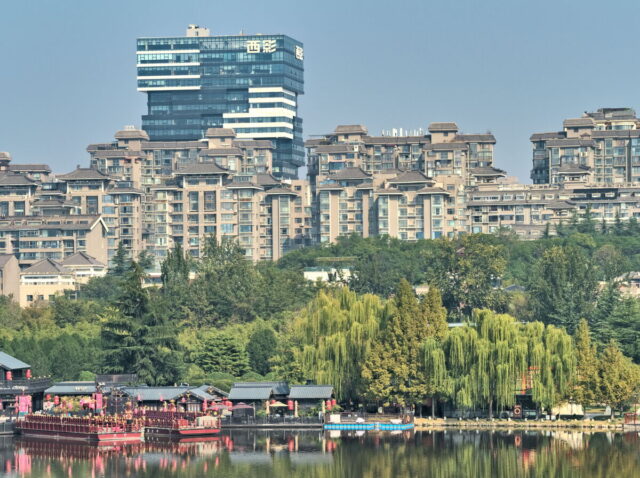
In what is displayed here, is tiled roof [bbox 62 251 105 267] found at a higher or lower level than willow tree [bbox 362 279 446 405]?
higher

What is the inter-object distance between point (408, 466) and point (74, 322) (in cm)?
4493

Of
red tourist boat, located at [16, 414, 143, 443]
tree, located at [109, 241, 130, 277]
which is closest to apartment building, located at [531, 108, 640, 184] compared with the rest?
tree, located at [109, 241, 130, 277]

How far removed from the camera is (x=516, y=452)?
61.4m

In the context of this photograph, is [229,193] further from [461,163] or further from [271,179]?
[461,163]

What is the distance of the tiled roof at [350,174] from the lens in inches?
5369

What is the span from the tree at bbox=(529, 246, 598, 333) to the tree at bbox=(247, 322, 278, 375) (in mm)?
17023

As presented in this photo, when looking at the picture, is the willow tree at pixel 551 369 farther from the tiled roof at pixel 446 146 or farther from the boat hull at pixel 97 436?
the tiled roof at pixel 446 146

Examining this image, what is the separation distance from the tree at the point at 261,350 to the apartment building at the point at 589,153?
6342cm

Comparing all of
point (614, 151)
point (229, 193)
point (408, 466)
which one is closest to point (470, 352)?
point (408, 466)

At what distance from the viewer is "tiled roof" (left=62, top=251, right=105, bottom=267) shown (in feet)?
410

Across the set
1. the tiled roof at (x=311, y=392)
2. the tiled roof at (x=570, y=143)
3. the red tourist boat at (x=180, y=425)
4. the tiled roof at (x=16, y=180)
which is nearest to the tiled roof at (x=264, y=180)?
the tiled roof at (x=16, y=180)

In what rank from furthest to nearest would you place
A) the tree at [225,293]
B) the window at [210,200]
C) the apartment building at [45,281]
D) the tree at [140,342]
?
the window at [210,200] → the apartment building at [45,281] → the tree at [225,293] → the tree at [140,342]

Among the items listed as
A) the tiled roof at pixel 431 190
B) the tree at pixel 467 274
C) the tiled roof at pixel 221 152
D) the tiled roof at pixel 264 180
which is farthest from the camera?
the tiled roof at pixel 221 152

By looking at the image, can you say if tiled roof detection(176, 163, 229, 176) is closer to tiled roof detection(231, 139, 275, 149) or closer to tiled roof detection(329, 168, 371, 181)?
tiled roof detection(329, 168, 371, 181)
